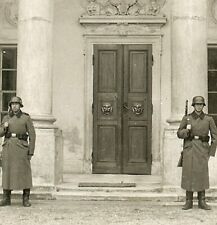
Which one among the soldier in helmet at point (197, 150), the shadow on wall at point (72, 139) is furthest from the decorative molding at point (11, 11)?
the soldier in helmet at point (197, 150)

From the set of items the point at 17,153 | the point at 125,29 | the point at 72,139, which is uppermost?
the point at 125,29

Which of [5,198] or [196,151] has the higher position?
[196,151]

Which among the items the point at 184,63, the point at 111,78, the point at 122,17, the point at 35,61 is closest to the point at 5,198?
the point at 35,61

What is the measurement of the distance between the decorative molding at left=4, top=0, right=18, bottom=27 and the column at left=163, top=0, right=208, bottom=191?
4.32 metres

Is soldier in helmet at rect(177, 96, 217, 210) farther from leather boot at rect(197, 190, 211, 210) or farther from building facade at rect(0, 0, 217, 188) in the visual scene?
building facade at rect(0, 0, 217, 188)

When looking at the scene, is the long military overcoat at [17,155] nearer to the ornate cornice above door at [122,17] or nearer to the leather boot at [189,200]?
the leather boot at [189,200]

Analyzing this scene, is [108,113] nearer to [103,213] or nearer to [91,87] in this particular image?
[91,87]

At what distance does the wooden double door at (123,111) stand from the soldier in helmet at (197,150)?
336 cm

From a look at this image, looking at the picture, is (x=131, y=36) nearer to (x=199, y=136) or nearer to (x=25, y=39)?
(x=25, y=39)

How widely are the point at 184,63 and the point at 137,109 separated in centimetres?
267

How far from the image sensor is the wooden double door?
1259 cm

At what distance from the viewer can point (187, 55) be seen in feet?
33.3

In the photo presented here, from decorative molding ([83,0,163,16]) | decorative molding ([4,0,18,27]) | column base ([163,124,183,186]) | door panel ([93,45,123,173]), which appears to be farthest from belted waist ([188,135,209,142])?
decorative molding ([4,0,18,27])

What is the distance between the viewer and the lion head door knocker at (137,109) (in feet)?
41.3
